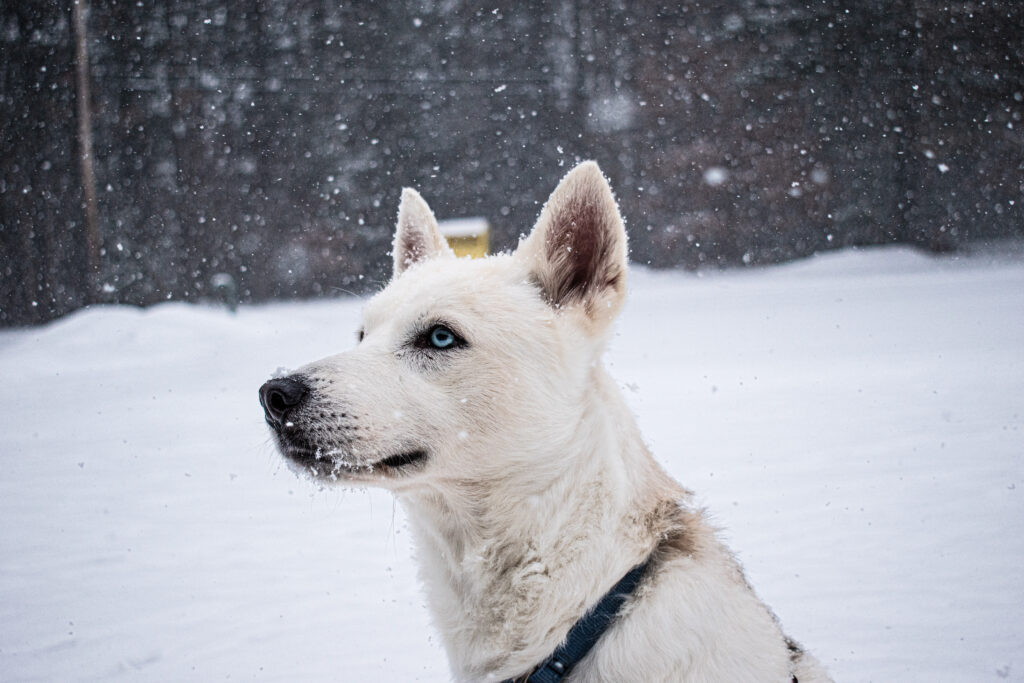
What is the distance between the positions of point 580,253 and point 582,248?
0.02m

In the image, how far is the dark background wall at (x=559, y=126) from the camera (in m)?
11.5

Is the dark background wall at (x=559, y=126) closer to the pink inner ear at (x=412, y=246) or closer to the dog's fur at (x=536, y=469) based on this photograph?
the pink inner ear at (x=412, y=246)

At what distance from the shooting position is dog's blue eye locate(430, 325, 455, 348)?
6.23ft

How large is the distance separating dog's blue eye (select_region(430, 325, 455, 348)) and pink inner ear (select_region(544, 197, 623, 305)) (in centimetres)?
34

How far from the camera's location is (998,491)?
412 cm

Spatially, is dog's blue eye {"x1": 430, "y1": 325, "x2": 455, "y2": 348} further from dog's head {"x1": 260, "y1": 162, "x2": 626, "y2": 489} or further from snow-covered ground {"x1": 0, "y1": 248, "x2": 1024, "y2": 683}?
snow-covered ground {"x1": 0, "y1": 248, "x2": 1024, "y2": 683}

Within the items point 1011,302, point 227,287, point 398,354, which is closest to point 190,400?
point 227,287

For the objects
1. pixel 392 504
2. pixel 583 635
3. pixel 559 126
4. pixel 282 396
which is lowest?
pixel 392 504

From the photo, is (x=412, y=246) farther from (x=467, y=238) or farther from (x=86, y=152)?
(x=86, y=152)

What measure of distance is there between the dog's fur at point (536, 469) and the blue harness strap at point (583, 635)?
0.02 metres

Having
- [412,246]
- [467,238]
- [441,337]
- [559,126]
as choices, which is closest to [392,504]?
[412,246]

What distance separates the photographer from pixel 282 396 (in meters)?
1.68

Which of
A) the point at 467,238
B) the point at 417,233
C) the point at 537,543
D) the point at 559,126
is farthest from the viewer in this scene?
the point at 559,126

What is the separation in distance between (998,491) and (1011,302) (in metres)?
6.33
